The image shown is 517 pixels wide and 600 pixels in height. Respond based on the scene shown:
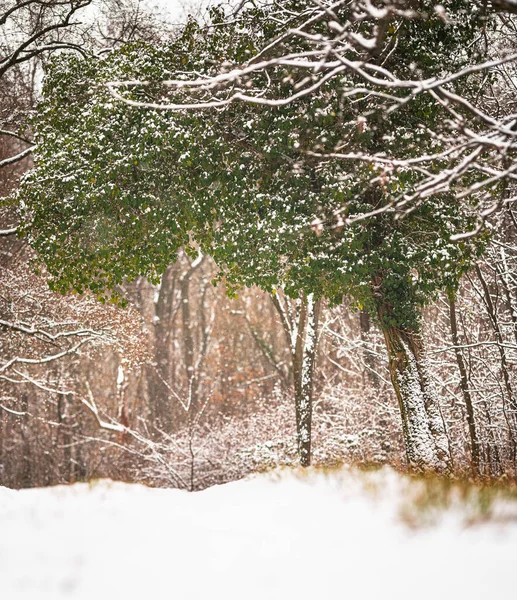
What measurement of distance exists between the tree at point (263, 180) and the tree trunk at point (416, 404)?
0.07ft

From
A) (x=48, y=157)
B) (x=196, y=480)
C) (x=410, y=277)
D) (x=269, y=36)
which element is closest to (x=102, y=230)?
(x=48, y=157)

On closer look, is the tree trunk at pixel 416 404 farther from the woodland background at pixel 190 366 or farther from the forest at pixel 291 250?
the woodland background at pixel 190 366

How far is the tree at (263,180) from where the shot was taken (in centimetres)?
786

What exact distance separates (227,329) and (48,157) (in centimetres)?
1782

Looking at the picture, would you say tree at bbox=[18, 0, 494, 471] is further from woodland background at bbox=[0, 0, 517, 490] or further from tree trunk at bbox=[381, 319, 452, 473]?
woodland background at bbox=[0, 0, 517, 490]

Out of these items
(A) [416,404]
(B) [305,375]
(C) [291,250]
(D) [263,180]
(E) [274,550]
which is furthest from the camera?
(B) [305,375]

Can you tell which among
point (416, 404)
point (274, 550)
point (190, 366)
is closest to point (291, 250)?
point (416, 404)

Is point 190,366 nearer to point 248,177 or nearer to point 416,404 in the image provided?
point 248,177

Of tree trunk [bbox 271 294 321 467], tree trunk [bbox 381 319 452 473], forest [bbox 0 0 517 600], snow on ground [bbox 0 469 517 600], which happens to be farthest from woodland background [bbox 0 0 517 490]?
snow on ground [bbox 0 469 517 600]

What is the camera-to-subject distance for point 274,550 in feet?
11.2

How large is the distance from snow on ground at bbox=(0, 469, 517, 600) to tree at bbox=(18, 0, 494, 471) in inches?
171

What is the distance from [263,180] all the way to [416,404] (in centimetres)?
446

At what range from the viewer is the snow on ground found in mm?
2891

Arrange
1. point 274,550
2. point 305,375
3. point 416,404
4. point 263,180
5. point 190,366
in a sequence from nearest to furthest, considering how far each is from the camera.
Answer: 1. point 274,550
2. point 416,404
3. point 263,180
4. point 305,375
5. point 190,366
